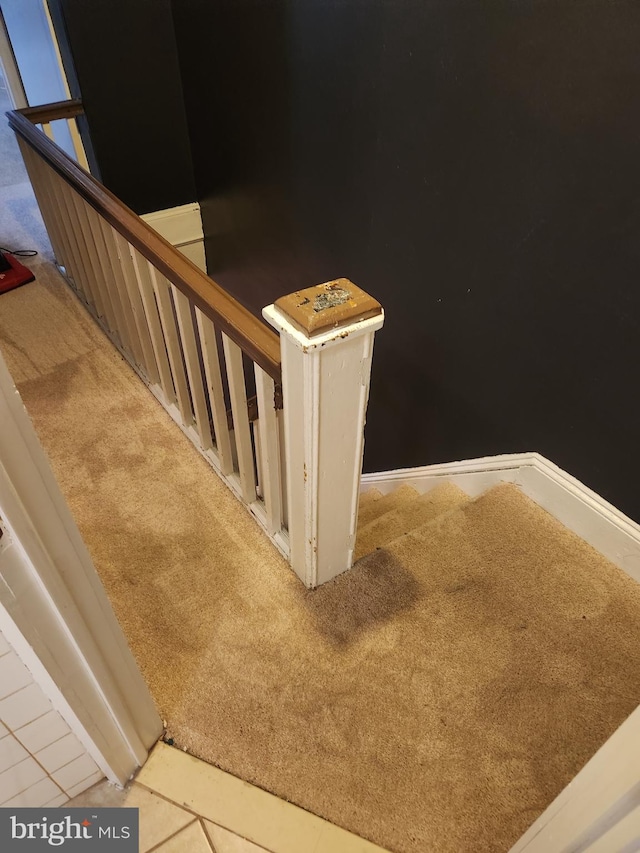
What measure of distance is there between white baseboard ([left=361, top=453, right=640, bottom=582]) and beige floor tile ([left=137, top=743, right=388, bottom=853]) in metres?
1.03

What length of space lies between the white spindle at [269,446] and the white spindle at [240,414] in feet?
0.34

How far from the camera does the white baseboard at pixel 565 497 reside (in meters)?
1.65

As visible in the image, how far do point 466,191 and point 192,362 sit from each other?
965mm

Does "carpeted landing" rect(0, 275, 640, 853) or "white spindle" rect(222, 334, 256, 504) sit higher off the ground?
"white spindle" rect(222, 334, 256, 504)

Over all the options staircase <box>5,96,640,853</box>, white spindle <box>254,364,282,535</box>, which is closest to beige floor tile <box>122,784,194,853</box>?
staircase <box>5,96,640,853</box>

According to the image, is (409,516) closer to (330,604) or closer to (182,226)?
(330,604)

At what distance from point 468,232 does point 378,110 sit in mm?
571

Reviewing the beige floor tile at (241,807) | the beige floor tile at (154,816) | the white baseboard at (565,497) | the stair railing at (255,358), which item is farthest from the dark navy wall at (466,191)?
the beige floor tile at (154,816)

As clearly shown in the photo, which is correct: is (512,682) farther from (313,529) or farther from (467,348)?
(467,348)

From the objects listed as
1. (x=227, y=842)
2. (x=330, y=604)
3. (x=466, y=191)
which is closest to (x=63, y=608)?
(x=227, y=842)

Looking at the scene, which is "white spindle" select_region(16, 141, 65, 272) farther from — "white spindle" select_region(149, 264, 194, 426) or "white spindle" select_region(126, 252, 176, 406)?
"white spindle" select_region(149, 264, 194, 426)

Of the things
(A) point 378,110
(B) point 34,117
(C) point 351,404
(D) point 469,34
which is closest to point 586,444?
(C) point 351,404

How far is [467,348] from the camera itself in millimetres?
1914

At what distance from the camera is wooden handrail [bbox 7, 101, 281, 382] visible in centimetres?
128
